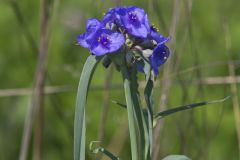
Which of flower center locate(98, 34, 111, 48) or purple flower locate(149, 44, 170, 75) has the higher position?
flower center locate(98, 34, 111, 48)

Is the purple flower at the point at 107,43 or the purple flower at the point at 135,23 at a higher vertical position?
the purple flower at the point at 135,23

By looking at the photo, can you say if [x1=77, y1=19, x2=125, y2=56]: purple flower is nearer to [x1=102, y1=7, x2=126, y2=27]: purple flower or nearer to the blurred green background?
[x1=102, y1=7, x2=126, y2=27]: purple flower

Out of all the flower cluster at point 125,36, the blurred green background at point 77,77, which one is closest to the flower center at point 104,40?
the flower cluster at point 125,36

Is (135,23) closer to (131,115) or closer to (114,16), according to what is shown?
(114,16)

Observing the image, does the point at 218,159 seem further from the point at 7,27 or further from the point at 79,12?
the point at 7,27

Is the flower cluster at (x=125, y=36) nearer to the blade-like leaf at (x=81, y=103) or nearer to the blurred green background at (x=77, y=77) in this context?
the blade-like leaf at (x=81, y=103)

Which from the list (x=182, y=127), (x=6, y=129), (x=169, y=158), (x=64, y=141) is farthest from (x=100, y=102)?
(x=169, y=158)

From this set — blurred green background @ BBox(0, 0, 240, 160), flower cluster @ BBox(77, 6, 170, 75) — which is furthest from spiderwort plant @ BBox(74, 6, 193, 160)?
blurred green background @ BBox(0, 0, 240, 160)
